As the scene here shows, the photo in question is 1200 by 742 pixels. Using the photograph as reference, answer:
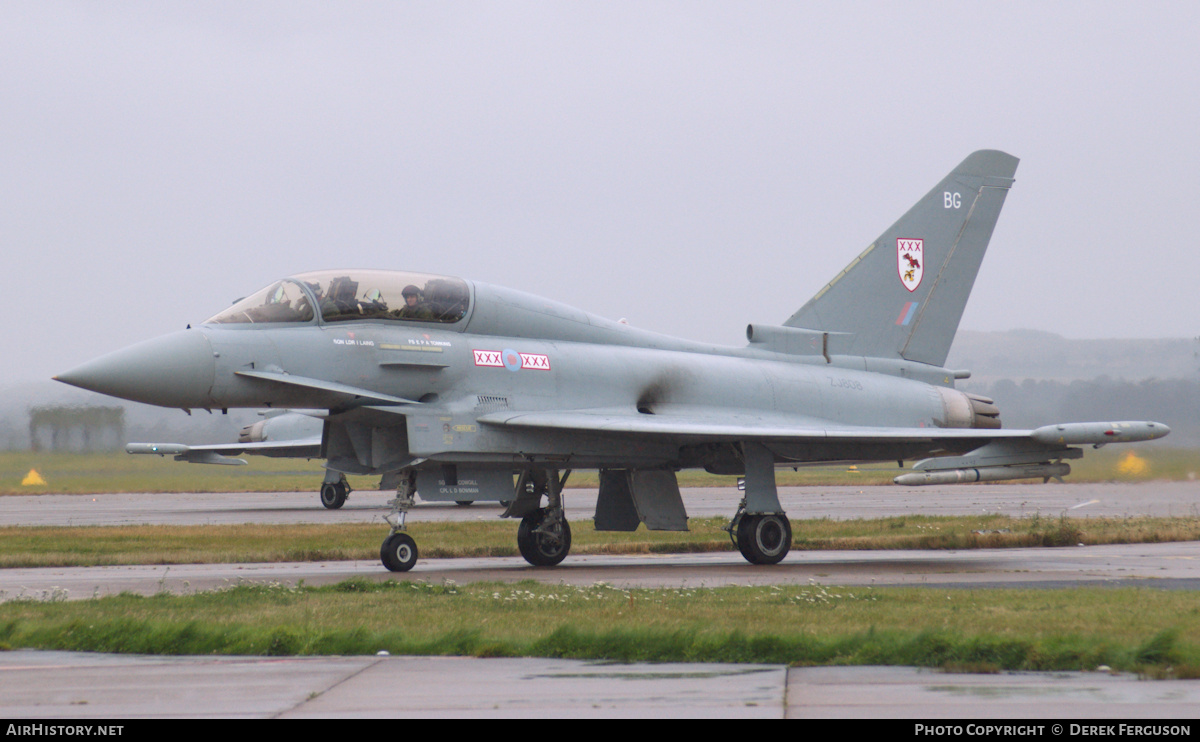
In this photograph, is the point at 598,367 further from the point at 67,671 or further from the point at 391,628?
the point at 67,671

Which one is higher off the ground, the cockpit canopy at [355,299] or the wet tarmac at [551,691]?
the cockpit canopy at [355,299]

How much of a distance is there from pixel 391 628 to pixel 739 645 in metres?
2.45

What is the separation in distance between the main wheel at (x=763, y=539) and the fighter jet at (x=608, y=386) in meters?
0.02

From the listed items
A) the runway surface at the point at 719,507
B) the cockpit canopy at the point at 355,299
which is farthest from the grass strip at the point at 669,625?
the runway surface at the point at 719,507

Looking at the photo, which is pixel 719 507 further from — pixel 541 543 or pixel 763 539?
pixel 541 543

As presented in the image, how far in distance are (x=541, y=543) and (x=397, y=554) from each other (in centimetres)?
233

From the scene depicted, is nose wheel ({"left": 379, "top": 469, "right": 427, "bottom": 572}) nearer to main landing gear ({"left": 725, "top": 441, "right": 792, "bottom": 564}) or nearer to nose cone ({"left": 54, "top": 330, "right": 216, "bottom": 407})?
nose cone ({"left": 54, "top": 330, "right": 216, "bottom": 407})

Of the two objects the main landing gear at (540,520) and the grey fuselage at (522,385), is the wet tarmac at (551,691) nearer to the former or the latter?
the grey fuselage at (522,385)

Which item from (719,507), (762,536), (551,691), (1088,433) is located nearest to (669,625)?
(551,691)

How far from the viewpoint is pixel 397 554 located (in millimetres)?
13164

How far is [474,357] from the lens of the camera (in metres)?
13.9

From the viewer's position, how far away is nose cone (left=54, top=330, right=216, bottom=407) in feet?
→ 39.4

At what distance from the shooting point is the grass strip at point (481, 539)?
16469mm

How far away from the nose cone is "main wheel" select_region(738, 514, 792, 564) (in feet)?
22.1
